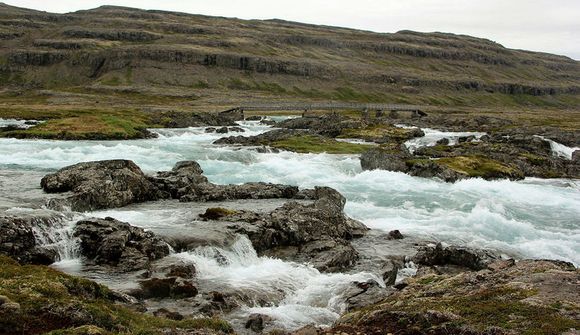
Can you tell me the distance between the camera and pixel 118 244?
86.2 ft

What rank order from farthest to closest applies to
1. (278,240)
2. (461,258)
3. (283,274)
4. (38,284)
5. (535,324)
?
(278,240)
(461,258)
(283,274)
(38,284)
(535,324)

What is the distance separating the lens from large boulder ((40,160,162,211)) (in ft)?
121

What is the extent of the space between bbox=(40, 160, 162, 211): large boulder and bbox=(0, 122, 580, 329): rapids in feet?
4.53

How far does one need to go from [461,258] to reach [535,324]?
55.4 ft

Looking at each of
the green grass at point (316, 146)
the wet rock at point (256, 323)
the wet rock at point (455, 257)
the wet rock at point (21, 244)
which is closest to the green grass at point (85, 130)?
the green grass at point (316, 146)

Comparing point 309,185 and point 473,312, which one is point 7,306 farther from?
point 309,185

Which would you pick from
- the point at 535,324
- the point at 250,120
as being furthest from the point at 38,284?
the point at 250,120

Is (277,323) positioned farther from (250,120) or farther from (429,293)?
(250,120)

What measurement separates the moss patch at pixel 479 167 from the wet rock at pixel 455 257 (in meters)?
30.4

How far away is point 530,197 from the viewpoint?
170 ft

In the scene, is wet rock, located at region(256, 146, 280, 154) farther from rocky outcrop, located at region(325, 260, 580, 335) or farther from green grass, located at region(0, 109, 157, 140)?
rocky outcrop, located at region(325, 260, 580, 335)

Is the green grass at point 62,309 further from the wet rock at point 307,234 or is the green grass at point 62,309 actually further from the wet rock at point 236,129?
the wet rock at point 236,129

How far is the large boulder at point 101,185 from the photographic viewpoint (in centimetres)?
3685

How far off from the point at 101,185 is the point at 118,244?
13.4m
